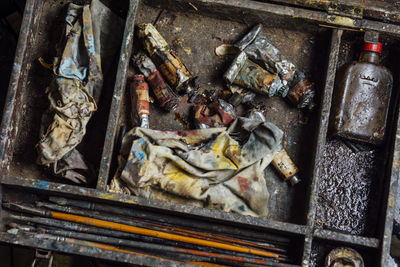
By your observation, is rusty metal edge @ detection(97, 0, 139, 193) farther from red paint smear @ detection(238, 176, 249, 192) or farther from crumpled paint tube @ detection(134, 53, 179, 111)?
red paint smear @ detection(238, 176, 249, 192)

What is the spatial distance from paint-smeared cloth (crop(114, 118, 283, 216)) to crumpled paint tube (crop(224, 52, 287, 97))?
0.77 feet

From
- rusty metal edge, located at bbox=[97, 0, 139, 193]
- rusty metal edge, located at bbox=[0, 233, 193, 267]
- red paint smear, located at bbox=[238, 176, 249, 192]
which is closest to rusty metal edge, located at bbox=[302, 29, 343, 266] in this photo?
red paint smear, located at bbox=[238, 176, 249, 192]

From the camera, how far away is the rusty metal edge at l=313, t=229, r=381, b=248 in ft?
8.45

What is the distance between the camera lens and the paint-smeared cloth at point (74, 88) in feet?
8.63

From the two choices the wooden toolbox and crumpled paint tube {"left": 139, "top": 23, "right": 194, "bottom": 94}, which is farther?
crumpled paint tube {"left": 139, "top": 23, "right": 194, "bottom": 94}

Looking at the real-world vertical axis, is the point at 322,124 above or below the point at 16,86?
above

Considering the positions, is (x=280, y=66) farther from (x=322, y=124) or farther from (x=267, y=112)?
(x=322, y=124)

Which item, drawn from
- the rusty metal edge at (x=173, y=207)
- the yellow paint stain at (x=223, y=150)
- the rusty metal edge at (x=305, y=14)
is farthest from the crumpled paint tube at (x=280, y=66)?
the rusty metal edge at (x=173, y=207)

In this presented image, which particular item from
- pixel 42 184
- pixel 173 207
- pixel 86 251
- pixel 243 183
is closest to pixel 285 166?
pixel 243 183

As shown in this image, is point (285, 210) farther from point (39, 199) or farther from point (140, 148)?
point (39, 199)

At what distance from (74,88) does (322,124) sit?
1.58 metres

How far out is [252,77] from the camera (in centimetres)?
275

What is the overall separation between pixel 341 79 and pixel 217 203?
1137 millimetres

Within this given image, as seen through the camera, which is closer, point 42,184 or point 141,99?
point 42,184
